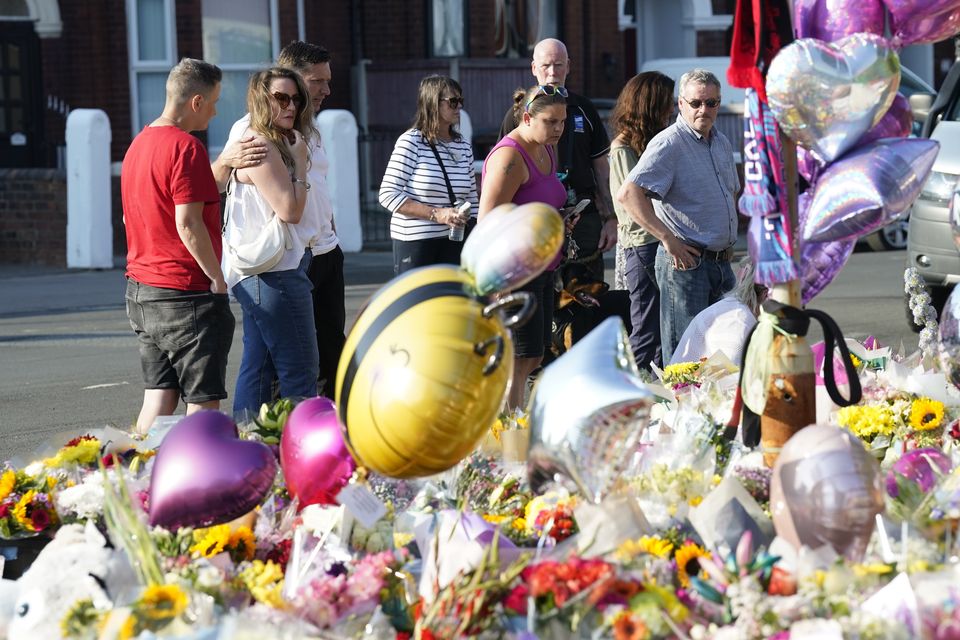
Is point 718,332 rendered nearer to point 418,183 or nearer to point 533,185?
point 533,185

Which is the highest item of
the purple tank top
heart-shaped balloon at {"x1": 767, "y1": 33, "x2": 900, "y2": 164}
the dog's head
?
heart-shaped balloon at {"x1": 767, "y1": 33, "x2": 900, "y2": 164}

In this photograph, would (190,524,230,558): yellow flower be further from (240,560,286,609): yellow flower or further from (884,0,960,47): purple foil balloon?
(884,0,960,47): purple foil balloon

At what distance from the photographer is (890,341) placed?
940cm

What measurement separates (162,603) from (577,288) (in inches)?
173

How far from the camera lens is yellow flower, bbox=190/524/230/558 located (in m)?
3.00

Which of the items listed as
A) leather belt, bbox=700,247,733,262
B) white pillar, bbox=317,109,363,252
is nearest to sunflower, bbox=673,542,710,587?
leather belt, bbox=700,247,733,262

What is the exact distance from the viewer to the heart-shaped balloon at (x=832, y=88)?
3.07 m

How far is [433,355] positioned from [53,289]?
477 inches

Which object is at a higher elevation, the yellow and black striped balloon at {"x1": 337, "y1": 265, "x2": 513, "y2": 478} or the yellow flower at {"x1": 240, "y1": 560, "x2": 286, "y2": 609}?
the yellow and black striped balloon at {"x1": 337, "y1": 265, "x2": 513, "y2": 478}

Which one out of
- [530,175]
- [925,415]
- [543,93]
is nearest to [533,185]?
[530,175]

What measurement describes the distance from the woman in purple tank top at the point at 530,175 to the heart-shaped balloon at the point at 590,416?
2.69 metres

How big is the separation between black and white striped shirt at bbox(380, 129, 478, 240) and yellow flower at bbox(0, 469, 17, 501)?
2.96 m

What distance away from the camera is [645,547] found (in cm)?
278

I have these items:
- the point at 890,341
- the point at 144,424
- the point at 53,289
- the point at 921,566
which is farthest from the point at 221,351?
the point at 53,289
